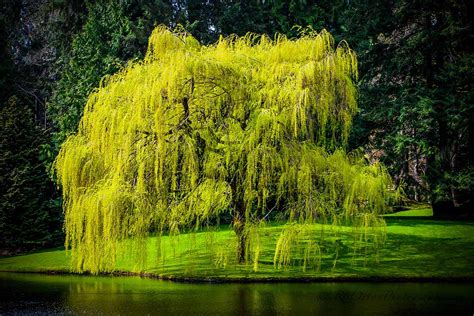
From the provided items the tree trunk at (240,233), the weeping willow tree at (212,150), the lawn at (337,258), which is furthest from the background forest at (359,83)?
the tree trunk at (240,233)

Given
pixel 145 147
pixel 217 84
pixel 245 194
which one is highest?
pixel 217 84

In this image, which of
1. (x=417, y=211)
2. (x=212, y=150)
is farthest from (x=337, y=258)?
(x=417, y=211)

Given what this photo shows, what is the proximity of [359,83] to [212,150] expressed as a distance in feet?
44.0

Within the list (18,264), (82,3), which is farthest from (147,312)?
(82,3)

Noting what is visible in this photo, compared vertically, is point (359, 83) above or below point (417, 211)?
above

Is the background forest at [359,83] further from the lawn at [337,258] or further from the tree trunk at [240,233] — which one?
the tree trunk at [240,233]

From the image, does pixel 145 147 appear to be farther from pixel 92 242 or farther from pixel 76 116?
pixel 76 116

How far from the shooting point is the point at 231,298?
1645cm

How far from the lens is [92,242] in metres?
18.3

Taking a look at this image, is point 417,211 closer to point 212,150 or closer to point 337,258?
point 337,258

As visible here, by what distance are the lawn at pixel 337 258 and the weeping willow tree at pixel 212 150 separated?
111 centimetres

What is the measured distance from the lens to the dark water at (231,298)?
572 inches

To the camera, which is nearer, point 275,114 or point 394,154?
point 275,114

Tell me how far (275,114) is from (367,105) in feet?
37.2
